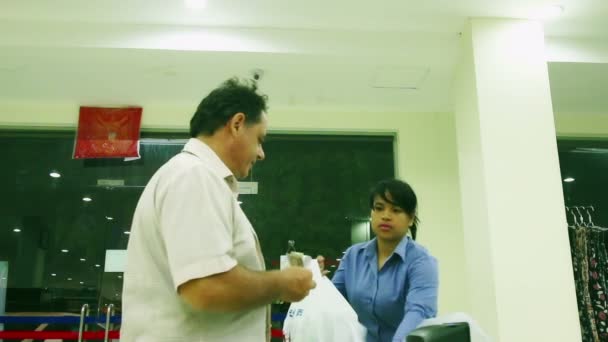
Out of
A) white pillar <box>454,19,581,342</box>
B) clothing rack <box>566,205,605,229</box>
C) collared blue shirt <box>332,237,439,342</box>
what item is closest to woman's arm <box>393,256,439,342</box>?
collared blue shirt <box>332,237,439,342</box>

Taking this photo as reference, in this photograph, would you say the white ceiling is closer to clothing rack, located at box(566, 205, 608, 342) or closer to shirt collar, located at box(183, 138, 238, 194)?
clothing rack, located at box(566, 205, 608, 342)

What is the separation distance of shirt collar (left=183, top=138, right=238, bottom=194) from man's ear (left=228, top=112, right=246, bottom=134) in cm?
9

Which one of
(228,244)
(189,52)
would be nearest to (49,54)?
(189,52)

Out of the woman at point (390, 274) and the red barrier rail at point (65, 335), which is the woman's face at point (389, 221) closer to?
the woman at point (390, 274)

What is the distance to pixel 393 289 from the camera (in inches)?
78.2

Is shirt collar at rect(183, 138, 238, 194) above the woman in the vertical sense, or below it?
above

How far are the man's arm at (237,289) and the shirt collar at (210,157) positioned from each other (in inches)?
11.8

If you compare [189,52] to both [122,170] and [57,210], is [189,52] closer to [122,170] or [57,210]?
[122,170]

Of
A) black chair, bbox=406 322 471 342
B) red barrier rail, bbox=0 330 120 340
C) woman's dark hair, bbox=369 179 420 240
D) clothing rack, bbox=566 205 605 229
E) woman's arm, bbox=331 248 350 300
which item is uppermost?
clothing rack, bbox=566 205 605 229

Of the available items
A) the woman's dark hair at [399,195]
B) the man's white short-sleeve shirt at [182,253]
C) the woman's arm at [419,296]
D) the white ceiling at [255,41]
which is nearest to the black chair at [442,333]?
the man's white short-sleeve shirt at [182,253]

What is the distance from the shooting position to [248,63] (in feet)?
12.8

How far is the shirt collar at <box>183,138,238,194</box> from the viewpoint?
55.7 inches

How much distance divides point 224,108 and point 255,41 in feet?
7.69

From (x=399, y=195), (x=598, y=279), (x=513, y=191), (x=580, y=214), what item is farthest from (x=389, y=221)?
(x=580, y=214)
